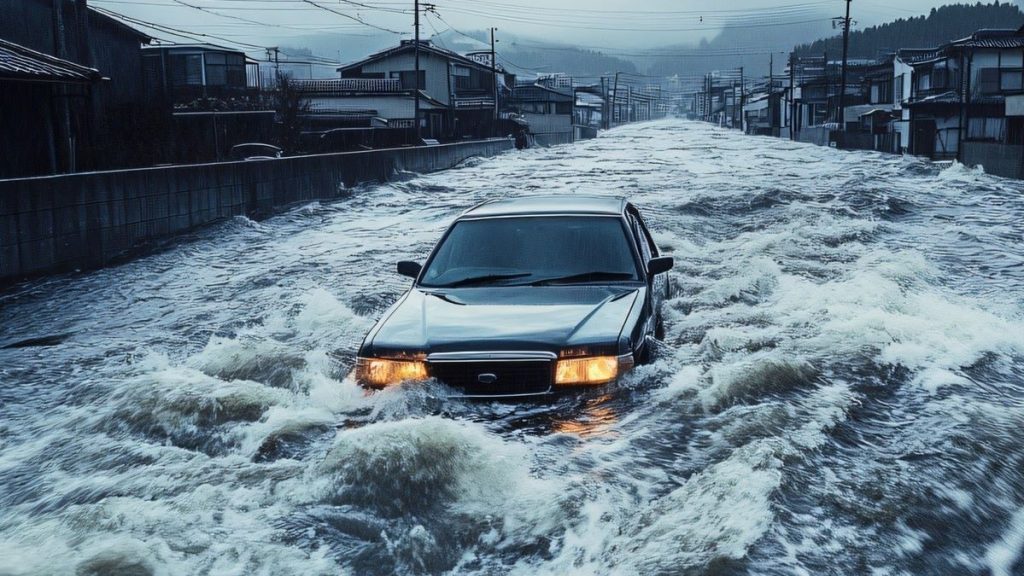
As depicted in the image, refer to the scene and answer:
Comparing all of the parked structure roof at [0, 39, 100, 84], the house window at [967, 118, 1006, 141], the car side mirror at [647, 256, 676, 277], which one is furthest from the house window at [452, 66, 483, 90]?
the car side mirror at [647, 256, 676, 277]

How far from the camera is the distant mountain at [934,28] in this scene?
416ft

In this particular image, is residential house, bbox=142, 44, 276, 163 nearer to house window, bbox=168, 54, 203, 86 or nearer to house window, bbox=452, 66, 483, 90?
house window, bbox=168, 54, 203, 86

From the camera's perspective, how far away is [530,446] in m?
5.70

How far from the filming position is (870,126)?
2798 inches

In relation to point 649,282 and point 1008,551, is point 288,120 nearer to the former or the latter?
point 649,282

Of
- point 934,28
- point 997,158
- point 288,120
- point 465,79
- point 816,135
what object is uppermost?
point 934,28

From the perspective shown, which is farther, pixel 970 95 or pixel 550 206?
pixel 970 95

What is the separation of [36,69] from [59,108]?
6.79ft

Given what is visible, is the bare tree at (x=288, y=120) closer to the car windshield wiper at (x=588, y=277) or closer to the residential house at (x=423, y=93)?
the residential house at (x=423, y=93)

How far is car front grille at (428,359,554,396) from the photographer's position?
5836mm

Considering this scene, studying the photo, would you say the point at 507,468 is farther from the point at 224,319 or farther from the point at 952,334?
the point at 224,319

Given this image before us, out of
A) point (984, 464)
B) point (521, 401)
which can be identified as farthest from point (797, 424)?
point (521, 401)

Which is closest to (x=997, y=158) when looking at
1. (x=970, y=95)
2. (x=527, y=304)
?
(x=970, y=95)

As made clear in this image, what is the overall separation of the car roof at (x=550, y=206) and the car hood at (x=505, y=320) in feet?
2.99
